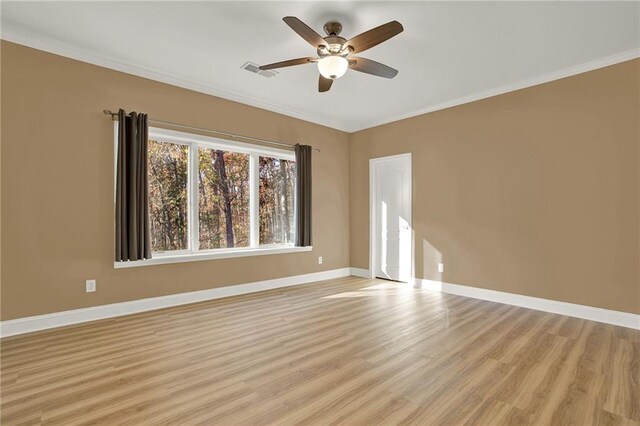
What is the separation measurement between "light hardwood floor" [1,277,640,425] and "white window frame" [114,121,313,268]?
2.41ft

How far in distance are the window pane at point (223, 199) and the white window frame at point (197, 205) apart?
2.8 inches

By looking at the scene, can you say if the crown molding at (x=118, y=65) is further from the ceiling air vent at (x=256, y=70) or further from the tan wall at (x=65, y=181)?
the ceiling air vent at (x=256, y=70)

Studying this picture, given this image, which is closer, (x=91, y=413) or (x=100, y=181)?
(x=91, y=413)

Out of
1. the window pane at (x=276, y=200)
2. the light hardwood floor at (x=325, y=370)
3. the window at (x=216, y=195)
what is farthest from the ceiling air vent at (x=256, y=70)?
the light hardwood floor at (x=325, y=370)

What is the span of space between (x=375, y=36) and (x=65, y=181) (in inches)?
132

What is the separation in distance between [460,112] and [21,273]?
5594 millimetres

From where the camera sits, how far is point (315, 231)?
18.8 ft

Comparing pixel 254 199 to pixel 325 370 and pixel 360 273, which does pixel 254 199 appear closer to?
pixel 360 273

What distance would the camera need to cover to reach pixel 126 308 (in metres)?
3.73

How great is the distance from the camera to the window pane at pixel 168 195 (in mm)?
4062

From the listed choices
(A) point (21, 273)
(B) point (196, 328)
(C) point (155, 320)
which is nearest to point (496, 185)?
(B) point (196, 328)

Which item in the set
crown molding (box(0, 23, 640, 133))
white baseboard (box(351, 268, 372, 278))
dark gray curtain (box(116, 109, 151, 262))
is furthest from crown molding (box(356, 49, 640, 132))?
dark gray curtain (box(116, 109, 151, 262))

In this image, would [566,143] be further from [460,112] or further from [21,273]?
[21,273]

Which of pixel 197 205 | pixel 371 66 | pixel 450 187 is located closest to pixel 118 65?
pixel 197 205
